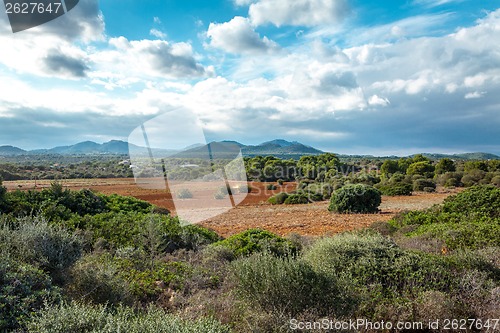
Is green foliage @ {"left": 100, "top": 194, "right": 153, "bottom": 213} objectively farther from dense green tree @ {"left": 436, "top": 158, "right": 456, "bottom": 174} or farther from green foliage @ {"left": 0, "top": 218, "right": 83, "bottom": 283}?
dense green tree @ {"left": 436, "top": 158, "right": 456, "bottom": 174}

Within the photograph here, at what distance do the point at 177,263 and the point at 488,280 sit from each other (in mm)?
4980

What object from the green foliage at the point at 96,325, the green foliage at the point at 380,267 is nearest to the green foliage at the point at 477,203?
the green foliage at the point at 380,267

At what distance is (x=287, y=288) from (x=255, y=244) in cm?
339

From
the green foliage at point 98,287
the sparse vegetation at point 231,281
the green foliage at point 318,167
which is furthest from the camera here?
the green foliage at point 318,167

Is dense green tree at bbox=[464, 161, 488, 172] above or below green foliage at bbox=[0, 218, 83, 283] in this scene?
above

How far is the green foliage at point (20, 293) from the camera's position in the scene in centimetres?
351

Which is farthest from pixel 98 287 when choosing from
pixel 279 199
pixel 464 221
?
pixel 279 199

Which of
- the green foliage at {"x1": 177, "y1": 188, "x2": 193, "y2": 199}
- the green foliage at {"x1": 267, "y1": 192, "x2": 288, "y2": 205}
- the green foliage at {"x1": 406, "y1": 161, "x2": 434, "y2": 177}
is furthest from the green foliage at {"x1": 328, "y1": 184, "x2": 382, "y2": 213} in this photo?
the green foliage at {"x1": 406, "y1": 161, "x2": 434, "y2": 177}

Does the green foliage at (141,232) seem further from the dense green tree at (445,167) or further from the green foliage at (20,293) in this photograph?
the dense green tree at (445,167)

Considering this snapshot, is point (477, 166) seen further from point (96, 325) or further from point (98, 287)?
point (96, 325)

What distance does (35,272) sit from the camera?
169 inches

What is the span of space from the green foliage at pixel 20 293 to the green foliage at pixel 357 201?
645 inches

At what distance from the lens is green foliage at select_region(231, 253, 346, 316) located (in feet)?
14.2

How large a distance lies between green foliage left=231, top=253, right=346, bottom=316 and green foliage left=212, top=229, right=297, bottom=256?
2.46 metres
